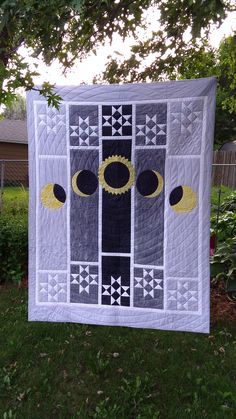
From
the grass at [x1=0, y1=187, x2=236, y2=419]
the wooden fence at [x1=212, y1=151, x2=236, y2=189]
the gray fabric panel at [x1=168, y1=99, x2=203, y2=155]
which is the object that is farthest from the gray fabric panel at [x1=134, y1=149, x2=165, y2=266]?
the wooden fence at [x1=212, y1=151, x2=236, y2=189]

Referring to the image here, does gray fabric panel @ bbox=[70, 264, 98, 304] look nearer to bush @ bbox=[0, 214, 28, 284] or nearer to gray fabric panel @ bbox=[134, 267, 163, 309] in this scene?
gray fabric panel @ bbox=[134, 267, 163, 309]

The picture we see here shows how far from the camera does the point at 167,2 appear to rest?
428cm

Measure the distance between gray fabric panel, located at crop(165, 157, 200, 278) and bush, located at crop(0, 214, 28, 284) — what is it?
246cm

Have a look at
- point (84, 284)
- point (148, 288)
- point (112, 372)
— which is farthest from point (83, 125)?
point (112, 372)

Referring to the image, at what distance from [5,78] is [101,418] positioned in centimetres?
217

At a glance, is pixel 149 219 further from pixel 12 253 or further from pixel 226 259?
pixel 12 253

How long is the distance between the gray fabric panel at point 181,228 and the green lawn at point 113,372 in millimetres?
797

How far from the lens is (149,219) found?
328 cm

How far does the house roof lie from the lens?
952 inches

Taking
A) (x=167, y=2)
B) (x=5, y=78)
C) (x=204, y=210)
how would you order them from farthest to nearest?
(x=167, y=2) → (x=204, y=210) → (x=5, y=78)

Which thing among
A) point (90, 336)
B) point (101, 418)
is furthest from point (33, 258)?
point (101, 418)

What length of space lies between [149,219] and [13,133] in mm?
23494

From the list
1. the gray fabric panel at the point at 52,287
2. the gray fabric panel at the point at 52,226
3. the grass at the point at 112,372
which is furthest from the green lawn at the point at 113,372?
the gray fabric panel at the point at 52,226

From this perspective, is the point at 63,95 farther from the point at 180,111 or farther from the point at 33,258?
the point at 33,258
